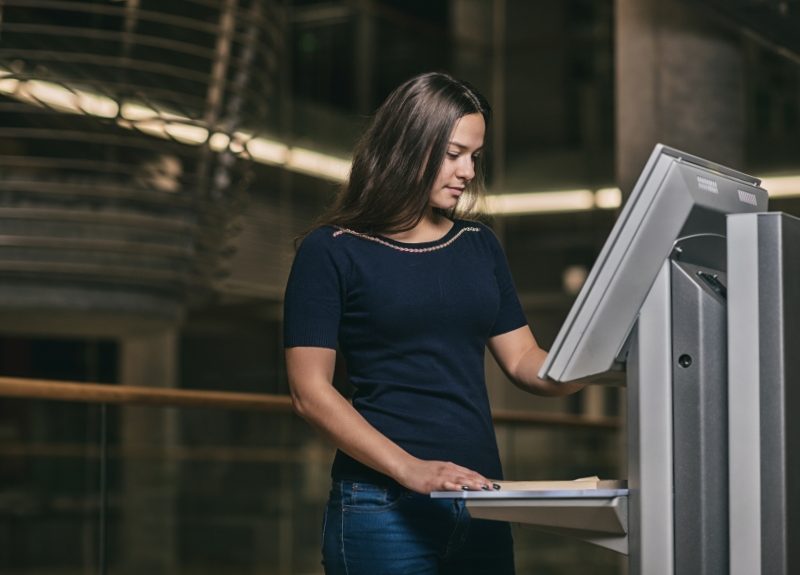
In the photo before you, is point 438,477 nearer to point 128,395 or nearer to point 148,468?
point 128,395

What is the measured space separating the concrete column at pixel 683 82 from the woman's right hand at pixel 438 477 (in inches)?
135

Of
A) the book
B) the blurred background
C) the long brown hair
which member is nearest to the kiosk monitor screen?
the book

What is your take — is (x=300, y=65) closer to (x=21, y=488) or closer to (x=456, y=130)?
(x=21, y=488)

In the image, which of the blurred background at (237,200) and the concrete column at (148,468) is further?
the concrete column at (148,468)

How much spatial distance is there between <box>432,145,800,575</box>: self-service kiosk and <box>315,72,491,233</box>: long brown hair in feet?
1.23

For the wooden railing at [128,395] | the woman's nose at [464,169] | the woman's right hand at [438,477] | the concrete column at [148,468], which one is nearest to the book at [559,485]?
the woman's right hand at [438,477]

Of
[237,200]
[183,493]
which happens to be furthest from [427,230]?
[183,493]

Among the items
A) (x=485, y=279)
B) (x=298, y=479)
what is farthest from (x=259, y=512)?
(x=485, y=279)

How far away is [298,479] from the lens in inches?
290

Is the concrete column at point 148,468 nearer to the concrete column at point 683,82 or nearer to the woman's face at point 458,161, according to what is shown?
the concrete column at point 683,82

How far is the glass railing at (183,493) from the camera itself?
234 inches

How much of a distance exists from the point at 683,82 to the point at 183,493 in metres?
3.67

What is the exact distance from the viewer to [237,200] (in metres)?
5.24

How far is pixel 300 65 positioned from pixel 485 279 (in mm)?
7209
